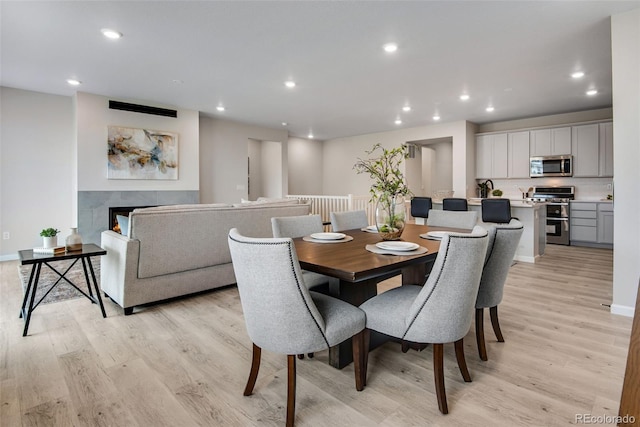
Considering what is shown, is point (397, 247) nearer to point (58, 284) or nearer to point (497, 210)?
point (497, 210)

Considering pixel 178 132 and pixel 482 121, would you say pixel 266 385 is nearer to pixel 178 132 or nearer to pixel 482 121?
pixel 178 132

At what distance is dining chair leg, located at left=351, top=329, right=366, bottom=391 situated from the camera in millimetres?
1766

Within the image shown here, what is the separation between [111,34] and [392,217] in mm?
3171

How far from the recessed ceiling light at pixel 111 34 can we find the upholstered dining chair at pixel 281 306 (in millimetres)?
2869

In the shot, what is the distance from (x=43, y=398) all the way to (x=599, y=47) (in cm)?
548

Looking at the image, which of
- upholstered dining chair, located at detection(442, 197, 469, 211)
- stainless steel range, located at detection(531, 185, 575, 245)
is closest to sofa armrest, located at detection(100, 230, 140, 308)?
upholstered dining chair, located at detection(442, 197, 469, 211)

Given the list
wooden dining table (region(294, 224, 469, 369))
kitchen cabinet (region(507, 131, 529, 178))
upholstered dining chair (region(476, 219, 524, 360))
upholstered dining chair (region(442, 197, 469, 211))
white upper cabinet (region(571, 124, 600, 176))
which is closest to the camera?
wooden dining table (region(294, 224, 469, 369))

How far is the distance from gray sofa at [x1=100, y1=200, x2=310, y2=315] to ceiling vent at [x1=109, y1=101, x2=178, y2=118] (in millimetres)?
3097

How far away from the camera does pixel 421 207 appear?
543 cm

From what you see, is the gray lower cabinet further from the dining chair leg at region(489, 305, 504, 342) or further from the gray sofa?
the gray sofa

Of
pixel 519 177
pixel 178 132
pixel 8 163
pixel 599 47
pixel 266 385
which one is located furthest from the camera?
pixel 519 177

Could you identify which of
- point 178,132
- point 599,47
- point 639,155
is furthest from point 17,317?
point 599,47

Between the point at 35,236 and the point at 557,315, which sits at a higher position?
the point at 35,236

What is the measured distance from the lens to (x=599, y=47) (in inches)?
142
